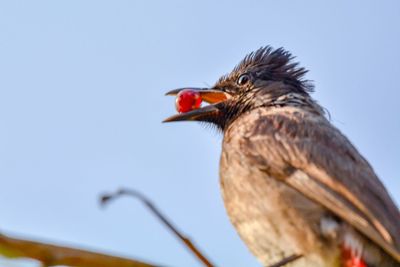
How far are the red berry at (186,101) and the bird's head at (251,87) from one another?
97 millimetres

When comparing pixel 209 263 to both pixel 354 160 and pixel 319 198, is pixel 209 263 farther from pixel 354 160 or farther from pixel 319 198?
pixel 354 160

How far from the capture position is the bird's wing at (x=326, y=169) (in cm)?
396

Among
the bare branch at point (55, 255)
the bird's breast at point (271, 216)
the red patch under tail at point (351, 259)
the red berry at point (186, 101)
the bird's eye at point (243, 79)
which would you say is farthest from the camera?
the bird's eye at point (243, 79)

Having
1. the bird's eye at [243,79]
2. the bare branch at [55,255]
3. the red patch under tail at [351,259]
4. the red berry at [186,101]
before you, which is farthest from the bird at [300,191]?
→ the bare branch at [55,255]

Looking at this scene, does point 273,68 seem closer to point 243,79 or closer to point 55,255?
point 243,79

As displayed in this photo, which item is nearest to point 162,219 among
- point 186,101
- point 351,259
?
point 351,259

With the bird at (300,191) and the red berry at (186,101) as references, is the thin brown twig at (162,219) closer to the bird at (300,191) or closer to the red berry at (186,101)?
the bird at (300,191)

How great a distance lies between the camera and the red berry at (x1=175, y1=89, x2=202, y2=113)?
5762mm

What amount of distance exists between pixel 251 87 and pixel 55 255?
414 cm

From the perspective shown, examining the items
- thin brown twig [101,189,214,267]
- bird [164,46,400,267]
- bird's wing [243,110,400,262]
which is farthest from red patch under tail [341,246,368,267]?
thin brown twig [101,189,214,267]

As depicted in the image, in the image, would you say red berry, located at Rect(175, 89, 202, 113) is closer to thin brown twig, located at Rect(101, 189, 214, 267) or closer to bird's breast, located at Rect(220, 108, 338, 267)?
bird's breast, located at Rect(220, 108, 338, 267)

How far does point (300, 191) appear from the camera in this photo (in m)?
4.27

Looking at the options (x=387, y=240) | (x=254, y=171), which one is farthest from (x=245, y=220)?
(x=387, y=240)

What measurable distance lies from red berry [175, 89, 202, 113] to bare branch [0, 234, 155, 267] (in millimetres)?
3713
